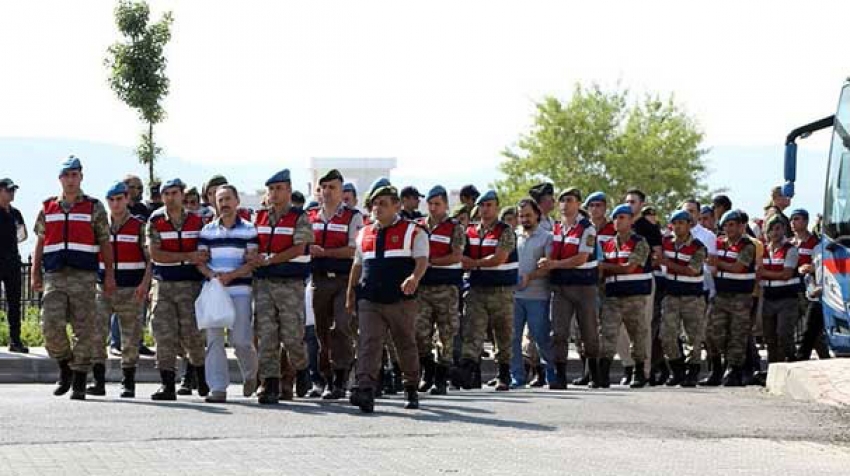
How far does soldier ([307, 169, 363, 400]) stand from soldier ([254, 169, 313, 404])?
0.99 m

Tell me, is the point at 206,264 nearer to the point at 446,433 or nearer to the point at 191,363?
the point at 191,363

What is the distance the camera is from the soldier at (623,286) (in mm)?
20016

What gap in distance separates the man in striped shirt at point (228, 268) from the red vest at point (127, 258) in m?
0.90

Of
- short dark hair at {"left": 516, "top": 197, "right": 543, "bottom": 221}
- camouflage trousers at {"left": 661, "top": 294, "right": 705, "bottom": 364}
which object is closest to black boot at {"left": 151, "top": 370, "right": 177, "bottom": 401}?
short dark hair at {"left": 516, "top": 197, "right": 543, "bottom": 221}

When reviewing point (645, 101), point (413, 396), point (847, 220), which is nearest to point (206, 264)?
point (413, 396)

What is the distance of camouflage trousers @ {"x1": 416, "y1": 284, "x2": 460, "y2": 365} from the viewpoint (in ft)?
58.9

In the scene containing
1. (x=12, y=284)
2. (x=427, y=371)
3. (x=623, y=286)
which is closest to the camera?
(x=427, y=371)

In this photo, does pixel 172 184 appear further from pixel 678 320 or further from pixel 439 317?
pixel 678 320

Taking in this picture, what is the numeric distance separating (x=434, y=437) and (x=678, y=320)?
812cm

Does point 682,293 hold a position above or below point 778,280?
below

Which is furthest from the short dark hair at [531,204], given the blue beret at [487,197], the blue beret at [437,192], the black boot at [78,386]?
the black boot at [78,386]

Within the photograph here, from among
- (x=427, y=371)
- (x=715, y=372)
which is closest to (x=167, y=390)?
(x=427, y=371)

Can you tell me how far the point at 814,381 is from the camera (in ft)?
56.6

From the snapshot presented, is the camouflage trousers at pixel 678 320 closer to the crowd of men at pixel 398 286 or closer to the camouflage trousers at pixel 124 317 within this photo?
the crowd of men at pixel 398 286
